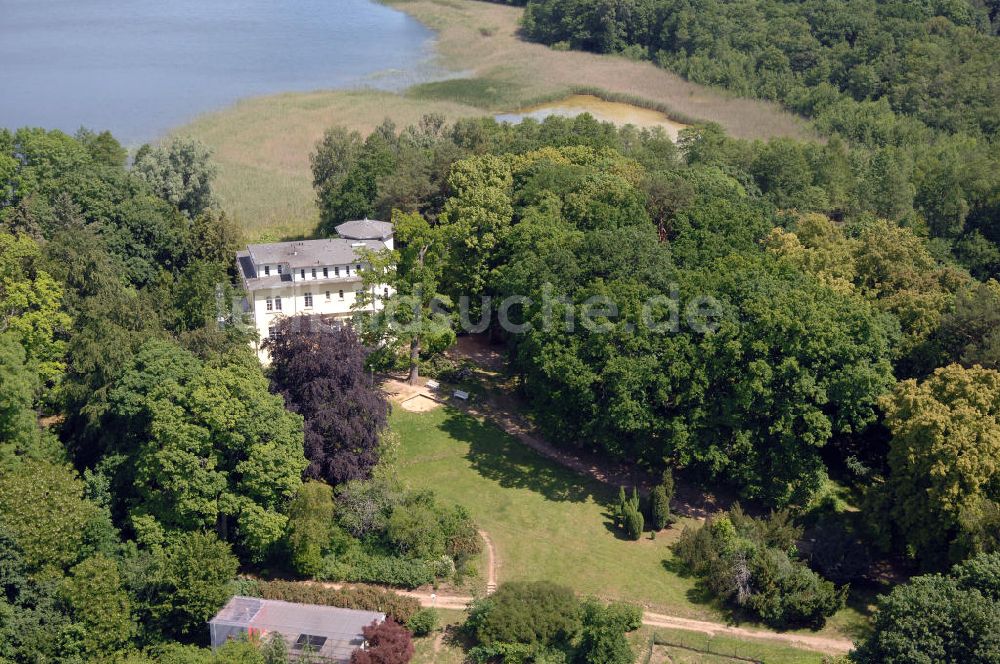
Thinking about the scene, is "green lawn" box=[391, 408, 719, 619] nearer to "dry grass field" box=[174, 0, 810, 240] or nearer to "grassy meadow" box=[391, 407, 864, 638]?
"grassy meadow" box=[391, 407, 864, 638]

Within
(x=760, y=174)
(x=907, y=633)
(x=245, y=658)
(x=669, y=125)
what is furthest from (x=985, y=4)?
(x=245, y=658)

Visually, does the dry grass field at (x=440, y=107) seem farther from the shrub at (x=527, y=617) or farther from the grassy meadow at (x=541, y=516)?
the shrub at (x=527, y=617)

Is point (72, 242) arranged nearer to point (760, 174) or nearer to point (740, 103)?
point (760, 174)

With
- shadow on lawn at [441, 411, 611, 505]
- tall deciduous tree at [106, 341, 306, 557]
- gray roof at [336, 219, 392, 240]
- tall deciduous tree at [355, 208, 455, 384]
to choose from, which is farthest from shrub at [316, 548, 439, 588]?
gray roof at [336, 219, 392, 240]

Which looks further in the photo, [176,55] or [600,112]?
[176,55]

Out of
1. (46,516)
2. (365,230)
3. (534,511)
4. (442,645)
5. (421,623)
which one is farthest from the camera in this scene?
(365,230)

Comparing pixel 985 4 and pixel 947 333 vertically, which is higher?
pixel 985 4

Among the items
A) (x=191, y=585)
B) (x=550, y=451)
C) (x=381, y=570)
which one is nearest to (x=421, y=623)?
(x=381, y=570)

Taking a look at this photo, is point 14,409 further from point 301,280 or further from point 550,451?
point 550,451
